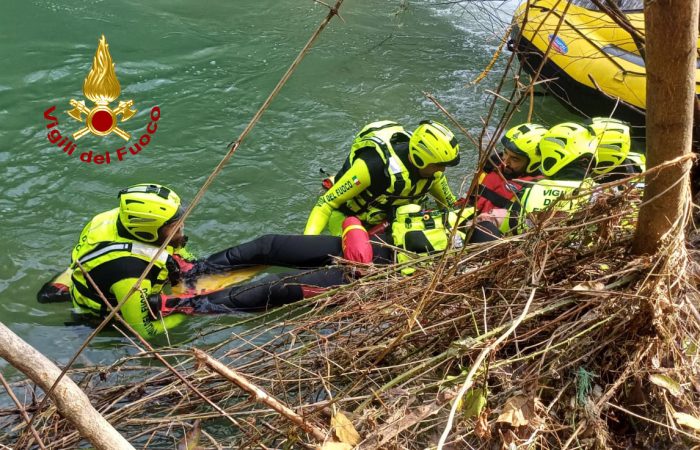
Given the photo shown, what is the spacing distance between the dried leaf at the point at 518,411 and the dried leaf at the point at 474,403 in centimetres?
8

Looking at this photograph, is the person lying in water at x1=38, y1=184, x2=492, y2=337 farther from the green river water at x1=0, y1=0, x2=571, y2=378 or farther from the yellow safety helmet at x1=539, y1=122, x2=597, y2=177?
the yellow safety helmet at x1=539, y1=122, x2=597, y2=177

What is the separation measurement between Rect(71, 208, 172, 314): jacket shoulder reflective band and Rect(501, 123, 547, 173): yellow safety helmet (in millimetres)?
2899

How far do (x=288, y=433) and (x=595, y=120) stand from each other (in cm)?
395

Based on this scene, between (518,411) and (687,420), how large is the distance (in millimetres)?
560

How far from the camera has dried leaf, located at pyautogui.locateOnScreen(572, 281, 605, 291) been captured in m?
2.42

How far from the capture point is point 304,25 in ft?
38.7

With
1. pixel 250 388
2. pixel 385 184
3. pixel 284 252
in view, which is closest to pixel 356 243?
pixel 385 184

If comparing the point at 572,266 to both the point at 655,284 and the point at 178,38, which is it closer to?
the point at 655,284

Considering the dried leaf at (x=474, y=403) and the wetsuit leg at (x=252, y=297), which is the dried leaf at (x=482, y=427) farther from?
the wetsuit leg at (x=252, y=297)

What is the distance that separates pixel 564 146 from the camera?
192 inches

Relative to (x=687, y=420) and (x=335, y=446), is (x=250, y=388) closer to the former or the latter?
(x=335, y=446)

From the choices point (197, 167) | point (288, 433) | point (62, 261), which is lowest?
point (62, 261)

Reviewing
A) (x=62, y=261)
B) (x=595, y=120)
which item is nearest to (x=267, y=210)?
(x=62, y=261)

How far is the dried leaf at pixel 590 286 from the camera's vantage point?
2.42 meters
